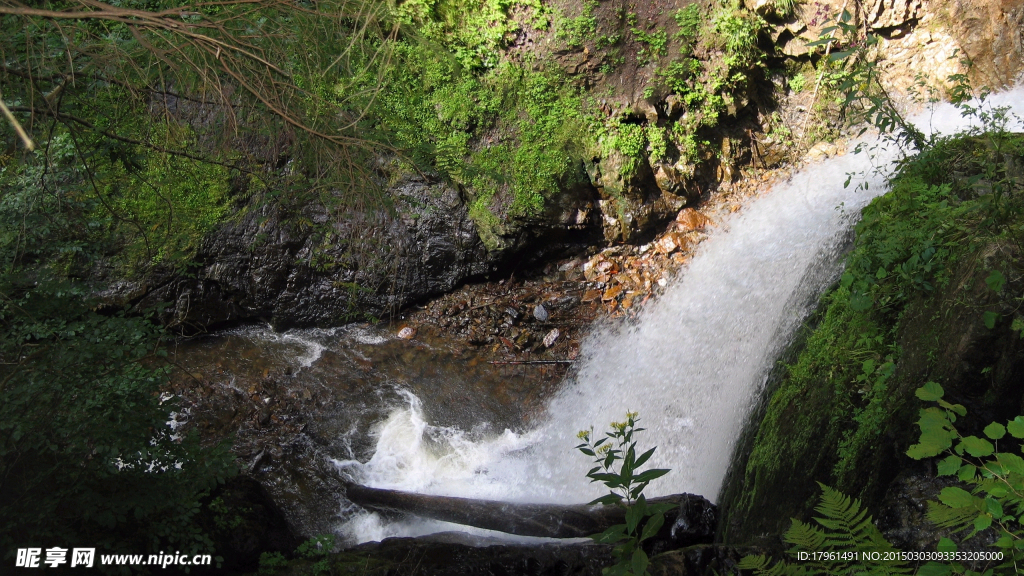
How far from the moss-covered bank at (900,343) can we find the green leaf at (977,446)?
2.90ft

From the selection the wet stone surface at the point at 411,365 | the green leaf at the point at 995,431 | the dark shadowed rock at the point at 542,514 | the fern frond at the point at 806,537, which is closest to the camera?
the green leaf at the point at 995,431

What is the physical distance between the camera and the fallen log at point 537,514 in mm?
3553

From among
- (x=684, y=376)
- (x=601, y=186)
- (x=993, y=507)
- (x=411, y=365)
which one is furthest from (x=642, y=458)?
(x=601, y=186)

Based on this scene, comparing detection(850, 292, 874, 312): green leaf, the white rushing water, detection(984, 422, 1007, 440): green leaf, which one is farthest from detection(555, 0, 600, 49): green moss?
detection(984, 422, 1007, 440): green leaf

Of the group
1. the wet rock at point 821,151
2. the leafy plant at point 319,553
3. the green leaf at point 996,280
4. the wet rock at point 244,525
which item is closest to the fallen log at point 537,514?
the wet rock at point 244,525

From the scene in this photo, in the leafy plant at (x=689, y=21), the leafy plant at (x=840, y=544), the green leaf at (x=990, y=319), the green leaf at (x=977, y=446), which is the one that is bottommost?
the leafy plant at (x=840, y=544)

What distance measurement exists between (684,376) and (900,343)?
7.59 feet

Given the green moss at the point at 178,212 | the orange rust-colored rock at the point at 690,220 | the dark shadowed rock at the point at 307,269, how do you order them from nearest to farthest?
the green moss at the point at 178,212 → the dark shadowed rock at the point at 307,269 → the orange rust-colored rock at the point at 690,220

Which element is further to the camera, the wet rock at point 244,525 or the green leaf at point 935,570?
the wet rock at point 244,525

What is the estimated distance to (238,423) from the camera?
5566 mm

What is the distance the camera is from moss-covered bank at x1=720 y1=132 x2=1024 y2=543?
2473 millimetres

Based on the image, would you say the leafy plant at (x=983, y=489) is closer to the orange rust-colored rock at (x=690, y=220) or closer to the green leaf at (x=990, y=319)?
the green leaf at (x=990, y=319)

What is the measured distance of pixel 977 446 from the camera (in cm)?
164

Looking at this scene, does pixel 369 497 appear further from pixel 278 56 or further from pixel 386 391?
pixel 278 56
